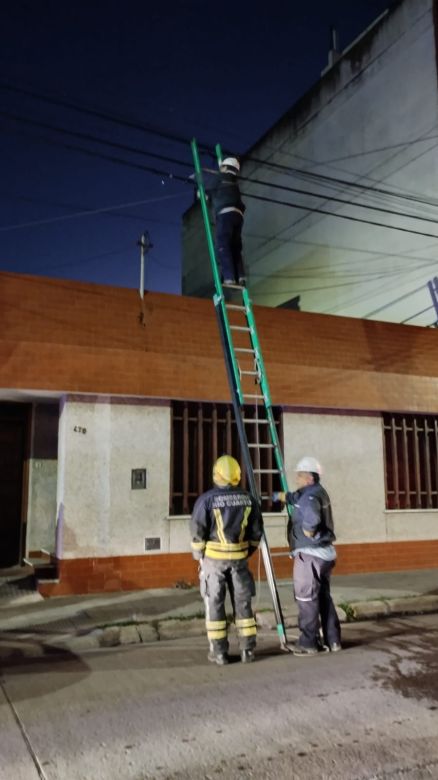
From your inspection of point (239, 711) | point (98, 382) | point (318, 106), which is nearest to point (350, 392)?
point (98, 382)

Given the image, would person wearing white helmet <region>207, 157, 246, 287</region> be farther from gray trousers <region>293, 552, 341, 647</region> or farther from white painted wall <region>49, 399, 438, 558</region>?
gray trousers <region>293, 552, 341, 647</region>

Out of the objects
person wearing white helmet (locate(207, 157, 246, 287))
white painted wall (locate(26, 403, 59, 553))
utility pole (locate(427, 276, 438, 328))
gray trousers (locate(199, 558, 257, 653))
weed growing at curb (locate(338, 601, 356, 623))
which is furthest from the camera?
utility pole (locate(427, 276, 438, 328))

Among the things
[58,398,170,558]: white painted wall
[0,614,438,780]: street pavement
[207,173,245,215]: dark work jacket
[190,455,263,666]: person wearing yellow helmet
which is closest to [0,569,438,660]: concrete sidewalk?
[0,614,438,780]: street pavement

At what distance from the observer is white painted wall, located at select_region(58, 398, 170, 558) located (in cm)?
834

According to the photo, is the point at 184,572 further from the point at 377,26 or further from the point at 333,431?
the point at 377,26

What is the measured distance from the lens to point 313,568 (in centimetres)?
575

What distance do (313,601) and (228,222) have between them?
4732 millimetres

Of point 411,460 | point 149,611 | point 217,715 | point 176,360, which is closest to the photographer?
point 217,715

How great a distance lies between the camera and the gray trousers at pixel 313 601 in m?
5.70

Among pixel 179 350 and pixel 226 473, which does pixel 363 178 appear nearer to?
pixel 179 350

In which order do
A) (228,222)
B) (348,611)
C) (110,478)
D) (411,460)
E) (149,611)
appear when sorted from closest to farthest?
(149,611), (348,611), (228,222), (110,478), (411,460)

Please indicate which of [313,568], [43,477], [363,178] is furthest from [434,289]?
[313,568]

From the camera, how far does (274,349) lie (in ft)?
32.6

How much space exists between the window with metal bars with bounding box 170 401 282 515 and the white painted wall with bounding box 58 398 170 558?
13.9 inches
